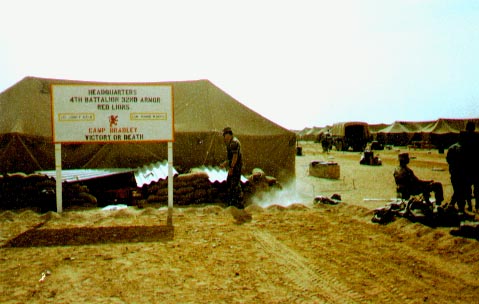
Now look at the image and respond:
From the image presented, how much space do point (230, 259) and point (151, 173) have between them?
21.4 ft

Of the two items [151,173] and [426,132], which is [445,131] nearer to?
[426,132]

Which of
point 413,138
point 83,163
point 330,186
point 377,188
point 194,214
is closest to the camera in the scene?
point 194,214

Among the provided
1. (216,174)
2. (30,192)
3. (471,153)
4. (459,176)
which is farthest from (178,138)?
(471,153)

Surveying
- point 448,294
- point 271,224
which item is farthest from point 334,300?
point 271,224

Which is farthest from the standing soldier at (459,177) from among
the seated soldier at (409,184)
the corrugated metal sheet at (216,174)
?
the corrugated metal sheet at (216,174)

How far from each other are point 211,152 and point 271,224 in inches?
241

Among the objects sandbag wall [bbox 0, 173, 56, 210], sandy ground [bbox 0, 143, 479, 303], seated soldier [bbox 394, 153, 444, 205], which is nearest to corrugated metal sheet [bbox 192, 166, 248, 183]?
sandy ground [bbox 0, 143, 479, 303]

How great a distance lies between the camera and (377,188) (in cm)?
1359

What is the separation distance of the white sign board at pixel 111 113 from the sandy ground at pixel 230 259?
66.4 inches

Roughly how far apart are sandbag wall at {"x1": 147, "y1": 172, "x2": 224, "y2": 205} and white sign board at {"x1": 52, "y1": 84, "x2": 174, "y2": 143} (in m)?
2.18

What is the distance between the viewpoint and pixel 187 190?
10609 millimetres

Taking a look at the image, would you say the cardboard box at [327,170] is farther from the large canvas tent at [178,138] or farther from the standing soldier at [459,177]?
the standing soldier at [459,177]

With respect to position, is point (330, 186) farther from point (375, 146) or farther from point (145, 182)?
point (375, 146)

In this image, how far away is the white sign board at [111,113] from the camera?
8.37 m
